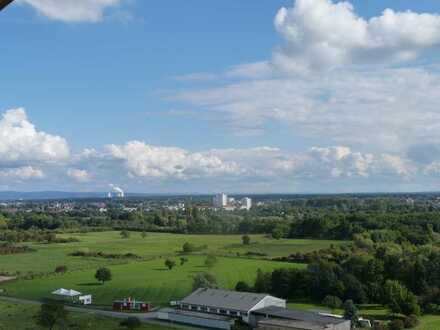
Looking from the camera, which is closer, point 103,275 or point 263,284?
point 263,284

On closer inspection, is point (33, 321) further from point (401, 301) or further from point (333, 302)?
point (401, 301)

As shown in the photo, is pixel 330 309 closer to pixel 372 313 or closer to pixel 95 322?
pixel 372 313

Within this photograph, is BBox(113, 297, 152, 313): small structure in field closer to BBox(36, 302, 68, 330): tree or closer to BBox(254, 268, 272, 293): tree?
BBox(36, 302, 68, 330): tree

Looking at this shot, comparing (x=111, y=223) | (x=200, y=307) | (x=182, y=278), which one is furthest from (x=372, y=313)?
(x=111, y=223)

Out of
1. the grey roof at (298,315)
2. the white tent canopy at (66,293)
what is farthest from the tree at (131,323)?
the white tent canopy at (66,293)

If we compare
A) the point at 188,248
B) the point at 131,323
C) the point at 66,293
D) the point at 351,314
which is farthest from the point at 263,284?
the point at 188,248

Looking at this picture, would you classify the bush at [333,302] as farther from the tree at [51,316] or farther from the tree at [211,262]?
the tree at [51,316]
